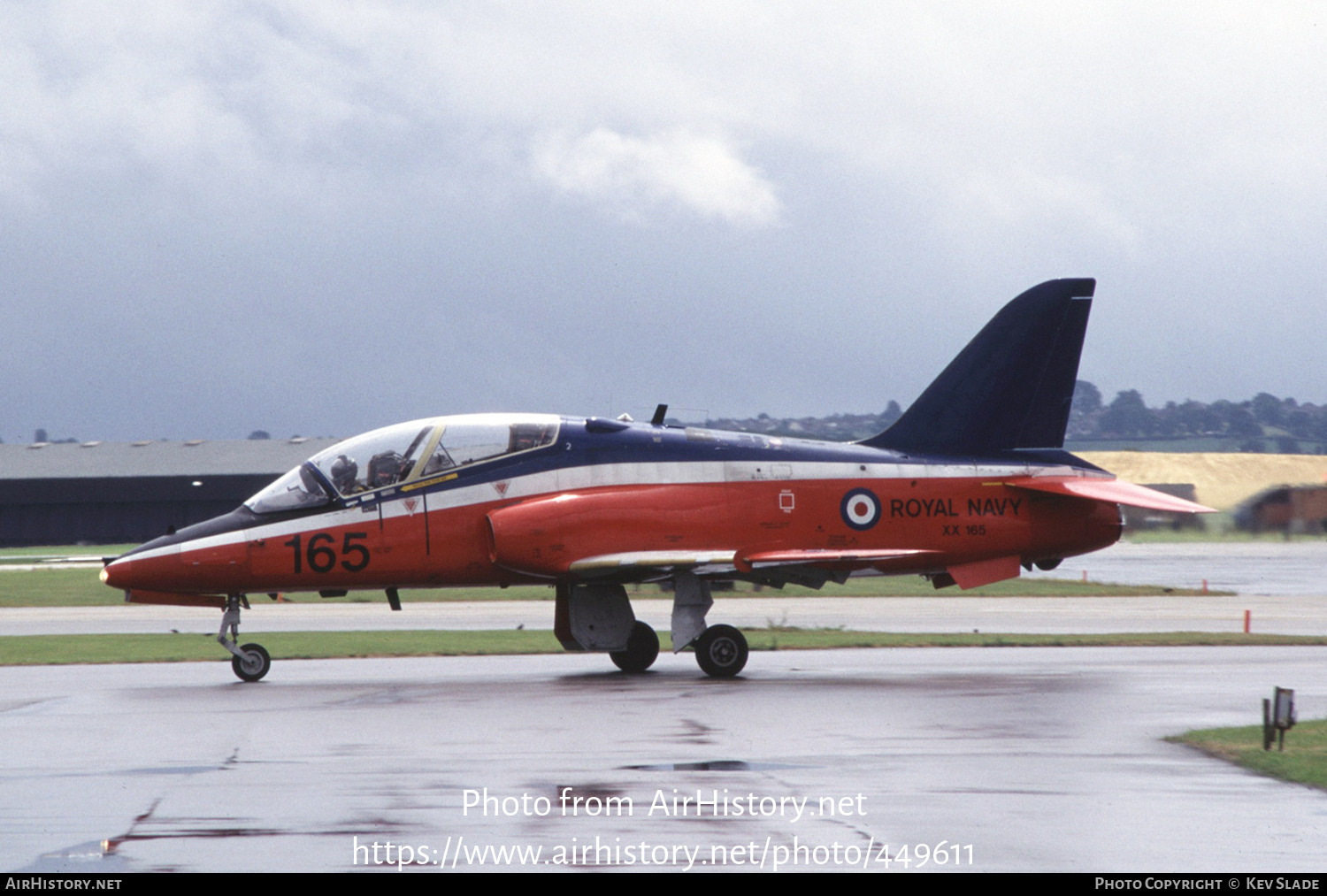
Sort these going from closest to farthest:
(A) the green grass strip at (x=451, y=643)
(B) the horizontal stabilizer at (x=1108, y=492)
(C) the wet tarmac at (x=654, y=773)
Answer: (C) the wet tarmac at (x=654, y=773), (B) the horizontal stabilizer at (x=1108, y=492), (A) the green grass strip at (x=451, y=643)


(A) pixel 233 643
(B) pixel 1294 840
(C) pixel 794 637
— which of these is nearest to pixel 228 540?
(A) pixel 233 643

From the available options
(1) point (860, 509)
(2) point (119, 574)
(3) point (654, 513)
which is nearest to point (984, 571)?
(1) point (860, 509)

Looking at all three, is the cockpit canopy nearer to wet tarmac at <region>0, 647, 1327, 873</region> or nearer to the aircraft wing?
the aircraft wing

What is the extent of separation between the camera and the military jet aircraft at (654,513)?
1827 cm

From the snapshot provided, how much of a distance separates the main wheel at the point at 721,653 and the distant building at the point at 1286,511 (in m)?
33.9

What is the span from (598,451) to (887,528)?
412 cm

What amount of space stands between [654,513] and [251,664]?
576 cm

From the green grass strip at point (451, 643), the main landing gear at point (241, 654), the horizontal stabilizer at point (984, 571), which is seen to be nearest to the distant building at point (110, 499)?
the green grass strip at point (451, 643)

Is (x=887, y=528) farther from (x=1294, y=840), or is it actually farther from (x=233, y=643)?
(x=1294, y=840)

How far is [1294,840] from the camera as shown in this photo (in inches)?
340

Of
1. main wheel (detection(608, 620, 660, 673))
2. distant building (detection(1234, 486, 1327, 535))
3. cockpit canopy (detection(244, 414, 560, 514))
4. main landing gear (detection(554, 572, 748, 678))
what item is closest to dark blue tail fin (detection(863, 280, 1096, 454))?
main landing gear (detection(554, 572, 748, 678))

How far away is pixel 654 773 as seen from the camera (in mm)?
11062

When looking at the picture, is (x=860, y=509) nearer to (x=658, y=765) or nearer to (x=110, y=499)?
(x=658, y=765)

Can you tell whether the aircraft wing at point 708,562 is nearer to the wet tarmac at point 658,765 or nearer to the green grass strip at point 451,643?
the wet tarmac at point 658,765
